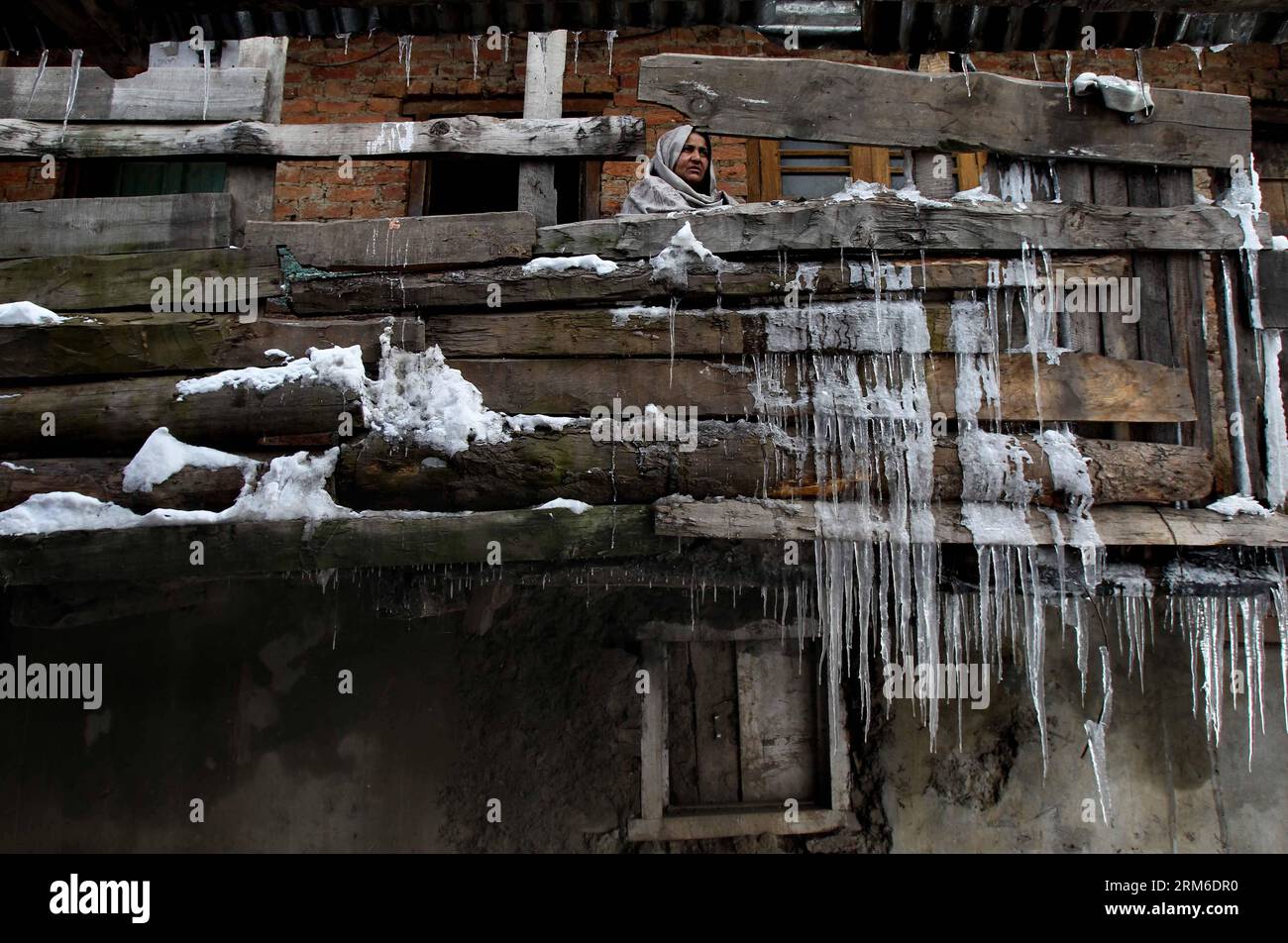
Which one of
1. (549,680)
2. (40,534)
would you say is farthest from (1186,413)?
(40,534)

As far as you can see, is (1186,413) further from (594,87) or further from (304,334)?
(594,87)

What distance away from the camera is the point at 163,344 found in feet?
12.5

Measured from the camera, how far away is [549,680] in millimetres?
4992

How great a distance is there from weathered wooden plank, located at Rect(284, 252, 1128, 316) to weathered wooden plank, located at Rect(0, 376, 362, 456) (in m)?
0.51

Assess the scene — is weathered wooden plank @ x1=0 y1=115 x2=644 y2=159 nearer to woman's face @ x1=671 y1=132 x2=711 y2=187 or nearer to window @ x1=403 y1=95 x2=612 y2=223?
woman's face @ x1=671 y1=132 x2=711 y2=187

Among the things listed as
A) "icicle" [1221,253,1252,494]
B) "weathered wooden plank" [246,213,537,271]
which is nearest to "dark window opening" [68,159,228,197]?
"weathered wooden plank" [246,213,537,271]

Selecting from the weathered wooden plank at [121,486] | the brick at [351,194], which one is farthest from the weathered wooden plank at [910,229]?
the brick at [351,194]

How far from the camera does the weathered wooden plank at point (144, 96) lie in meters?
4.06

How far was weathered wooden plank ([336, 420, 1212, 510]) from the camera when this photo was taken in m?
3.62

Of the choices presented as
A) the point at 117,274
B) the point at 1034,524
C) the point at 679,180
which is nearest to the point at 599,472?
the point at 679,180

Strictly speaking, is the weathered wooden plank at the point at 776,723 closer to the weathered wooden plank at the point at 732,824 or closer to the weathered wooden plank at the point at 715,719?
the weathered wooden plank at the point at 715,719

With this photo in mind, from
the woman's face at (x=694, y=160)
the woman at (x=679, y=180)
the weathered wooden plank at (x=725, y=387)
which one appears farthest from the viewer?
the woman's face at (x=694, y=160)

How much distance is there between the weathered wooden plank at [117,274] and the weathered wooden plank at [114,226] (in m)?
0.09

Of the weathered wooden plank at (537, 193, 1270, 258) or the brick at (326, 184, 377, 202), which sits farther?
the brick at (326, 184, 377, 202)
